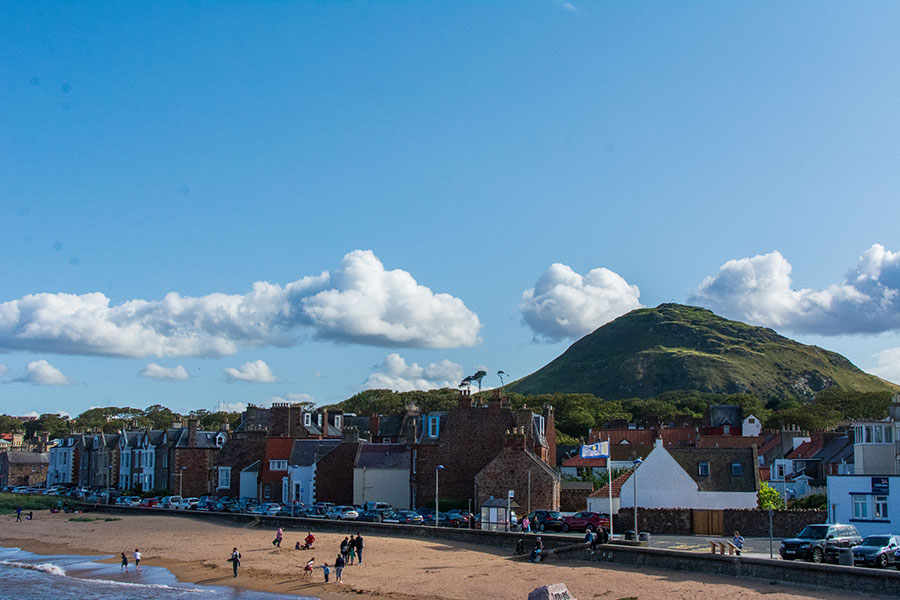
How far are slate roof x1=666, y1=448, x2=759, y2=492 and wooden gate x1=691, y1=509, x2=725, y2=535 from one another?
5735mm

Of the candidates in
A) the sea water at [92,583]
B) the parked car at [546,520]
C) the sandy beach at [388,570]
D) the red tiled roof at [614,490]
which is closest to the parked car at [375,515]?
the sandy beach at [388,570]

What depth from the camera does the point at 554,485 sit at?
5416 cm

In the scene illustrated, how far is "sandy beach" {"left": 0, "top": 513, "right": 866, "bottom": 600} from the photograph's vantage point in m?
31.8

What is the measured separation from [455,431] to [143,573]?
24.6m

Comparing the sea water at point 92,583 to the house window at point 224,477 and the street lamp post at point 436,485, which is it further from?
the house window at point 224,477

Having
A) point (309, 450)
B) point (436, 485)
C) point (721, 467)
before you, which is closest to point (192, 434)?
point (309, 450)

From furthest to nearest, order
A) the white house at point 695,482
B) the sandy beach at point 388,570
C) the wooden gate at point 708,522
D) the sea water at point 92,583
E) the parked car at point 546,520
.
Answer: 1. the white house at point 695,482
2. the parked car at point 546,520
3. the wooden gate at point 708,522
4. the sea water at point 92,583
5. the sandy beach at point 388,570

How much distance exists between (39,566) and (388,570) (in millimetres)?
21132

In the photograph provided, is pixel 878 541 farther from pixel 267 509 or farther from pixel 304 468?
pixel 304 468

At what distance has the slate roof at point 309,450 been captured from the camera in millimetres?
70500

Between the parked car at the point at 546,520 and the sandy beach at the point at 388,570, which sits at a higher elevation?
the parked car at the point at 546,520

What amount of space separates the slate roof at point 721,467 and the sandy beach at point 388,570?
1624cm

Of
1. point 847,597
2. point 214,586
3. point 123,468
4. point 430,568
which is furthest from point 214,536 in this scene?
point 123,468

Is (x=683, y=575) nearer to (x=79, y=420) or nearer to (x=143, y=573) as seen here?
(x=143, y=573)
